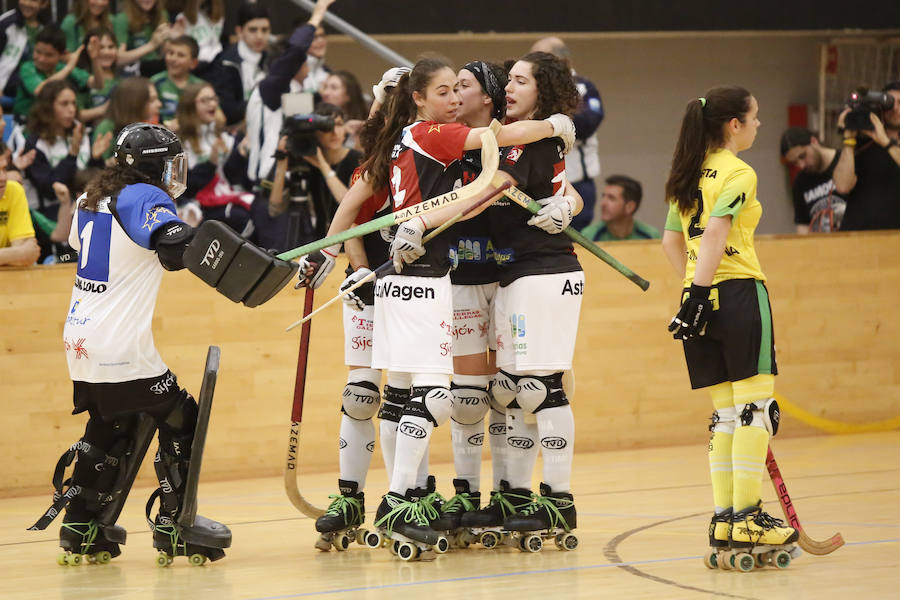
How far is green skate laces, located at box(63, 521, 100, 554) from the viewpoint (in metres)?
5.19

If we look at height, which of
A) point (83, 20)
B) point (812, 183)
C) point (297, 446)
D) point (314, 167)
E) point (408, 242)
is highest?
point (83, 20)

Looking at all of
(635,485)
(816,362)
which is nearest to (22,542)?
(635,485)

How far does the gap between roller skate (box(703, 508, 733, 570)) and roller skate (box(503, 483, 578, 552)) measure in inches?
25.6

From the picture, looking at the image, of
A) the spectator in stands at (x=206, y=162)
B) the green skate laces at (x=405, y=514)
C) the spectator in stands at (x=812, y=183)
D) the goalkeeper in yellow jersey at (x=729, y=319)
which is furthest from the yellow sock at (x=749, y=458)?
the spectator in stands at (x=812, y=183)

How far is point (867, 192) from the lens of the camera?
29.7 ft

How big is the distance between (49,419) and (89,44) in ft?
9.40

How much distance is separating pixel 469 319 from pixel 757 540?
4.73 ft

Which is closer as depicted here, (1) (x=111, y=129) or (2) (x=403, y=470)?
(2) (x=403, y=470)

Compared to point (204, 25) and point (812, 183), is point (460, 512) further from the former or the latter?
point (204, 25)

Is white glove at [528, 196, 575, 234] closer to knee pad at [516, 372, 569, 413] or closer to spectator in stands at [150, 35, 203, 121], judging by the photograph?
knee pad at [516, 372, 569, 413]

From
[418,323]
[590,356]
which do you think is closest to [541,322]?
[418,323]

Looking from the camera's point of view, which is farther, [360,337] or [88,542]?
[360,337]

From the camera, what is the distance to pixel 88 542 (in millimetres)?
5203

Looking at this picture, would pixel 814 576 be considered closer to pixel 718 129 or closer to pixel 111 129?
pixel 718 129
